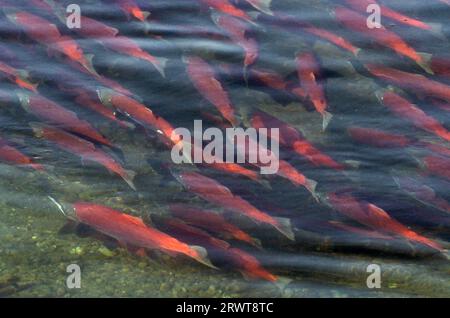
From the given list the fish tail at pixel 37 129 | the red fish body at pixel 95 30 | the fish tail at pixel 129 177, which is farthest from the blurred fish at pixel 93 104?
the red fish body at pixel 95 30

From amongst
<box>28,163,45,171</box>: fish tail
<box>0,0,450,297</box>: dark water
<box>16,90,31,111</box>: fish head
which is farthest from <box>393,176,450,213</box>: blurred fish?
<box>16,90,31,111</box>: fish head

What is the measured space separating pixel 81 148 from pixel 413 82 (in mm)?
2744

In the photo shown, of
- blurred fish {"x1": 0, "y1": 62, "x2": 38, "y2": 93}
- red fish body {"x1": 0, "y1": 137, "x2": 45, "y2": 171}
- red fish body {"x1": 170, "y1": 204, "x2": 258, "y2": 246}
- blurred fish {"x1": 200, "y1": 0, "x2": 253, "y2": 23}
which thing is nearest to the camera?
red fish body {"x1": 170, "y1": 204, "x2": 258, "y2": 246}

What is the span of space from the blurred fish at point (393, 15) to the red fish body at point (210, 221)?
315 centimetres

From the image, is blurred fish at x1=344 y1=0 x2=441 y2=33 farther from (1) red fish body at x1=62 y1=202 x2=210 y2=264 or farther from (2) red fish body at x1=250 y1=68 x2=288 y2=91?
(1) red fish body at x1=62 y1=202 x2=210 y2=264

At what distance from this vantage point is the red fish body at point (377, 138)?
225 inches

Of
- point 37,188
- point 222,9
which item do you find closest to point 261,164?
point 37,188

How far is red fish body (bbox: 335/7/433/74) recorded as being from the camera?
6.62 metres

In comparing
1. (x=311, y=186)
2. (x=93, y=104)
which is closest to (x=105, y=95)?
(x=93, y=104)

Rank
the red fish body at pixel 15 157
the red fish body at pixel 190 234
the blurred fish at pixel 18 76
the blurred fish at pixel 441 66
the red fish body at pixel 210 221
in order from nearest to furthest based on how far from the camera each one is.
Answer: the red fish body at pixel 190 234 → the red fish body at pixel 210 221 → the red fish body at pixel 15 157 → the blurred fish at pixel 18 76 → the blurred fish at pixel 441 66

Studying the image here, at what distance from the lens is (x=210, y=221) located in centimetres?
496

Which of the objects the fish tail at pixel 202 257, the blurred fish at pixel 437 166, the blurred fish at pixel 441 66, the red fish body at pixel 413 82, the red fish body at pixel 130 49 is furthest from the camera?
the red fish body at pixel 130 49

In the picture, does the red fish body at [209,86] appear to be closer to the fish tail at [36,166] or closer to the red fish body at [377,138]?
the red fish body at [377,138]

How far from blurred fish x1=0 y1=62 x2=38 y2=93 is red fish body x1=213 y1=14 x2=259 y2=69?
1.80 meters
